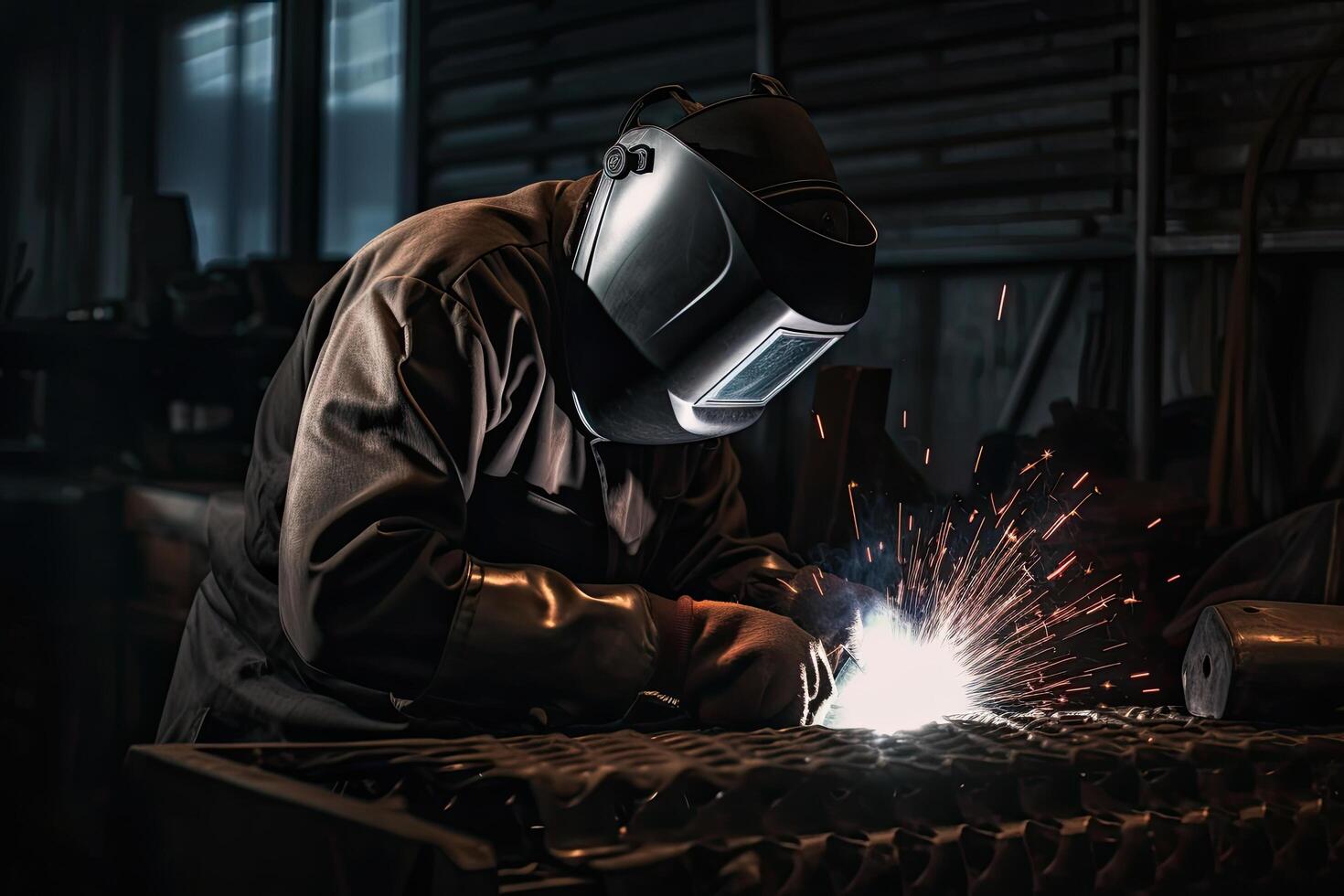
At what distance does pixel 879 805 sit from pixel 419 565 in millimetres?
492

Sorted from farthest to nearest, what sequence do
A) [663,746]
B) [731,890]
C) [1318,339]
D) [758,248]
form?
[1318,339], [758,248], [663,746], [731,890]

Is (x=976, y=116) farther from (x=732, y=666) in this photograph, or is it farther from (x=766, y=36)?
(x=732, y=666)

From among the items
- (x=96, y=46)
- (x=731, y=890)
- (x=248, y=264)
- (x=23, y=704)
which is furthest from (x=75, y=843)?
(x=731, y=890)

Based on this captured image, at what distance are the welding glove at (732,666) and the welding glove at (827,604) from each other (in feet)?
0.80

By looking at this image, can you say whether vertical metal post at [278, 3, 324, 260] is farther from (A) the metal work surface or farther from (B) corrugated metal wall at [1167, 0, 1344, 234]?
(A) the metal work surface

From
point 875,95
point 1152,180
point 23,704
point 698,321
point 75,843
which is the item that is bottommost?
point 75,843

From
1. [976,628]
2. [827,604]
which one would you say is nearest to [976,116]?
[976,628]

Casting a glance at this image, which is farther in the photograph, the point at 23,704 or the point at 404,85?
the point at 404,85

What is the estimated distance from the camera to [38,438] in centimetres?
380

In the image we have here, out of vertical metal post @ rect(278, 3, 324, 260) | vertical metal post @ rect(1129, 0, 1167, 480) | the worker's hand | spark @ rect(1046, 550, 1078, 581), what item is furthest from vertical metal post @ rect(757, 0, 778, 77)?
the worker's hand

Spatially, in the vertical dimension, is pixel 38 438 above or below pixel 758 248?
below

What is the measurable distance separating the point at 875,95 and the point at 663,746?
2.95m

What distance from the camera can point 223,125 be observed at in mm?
4789

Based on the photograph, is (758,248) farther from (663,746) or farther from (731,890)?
(731,890)
